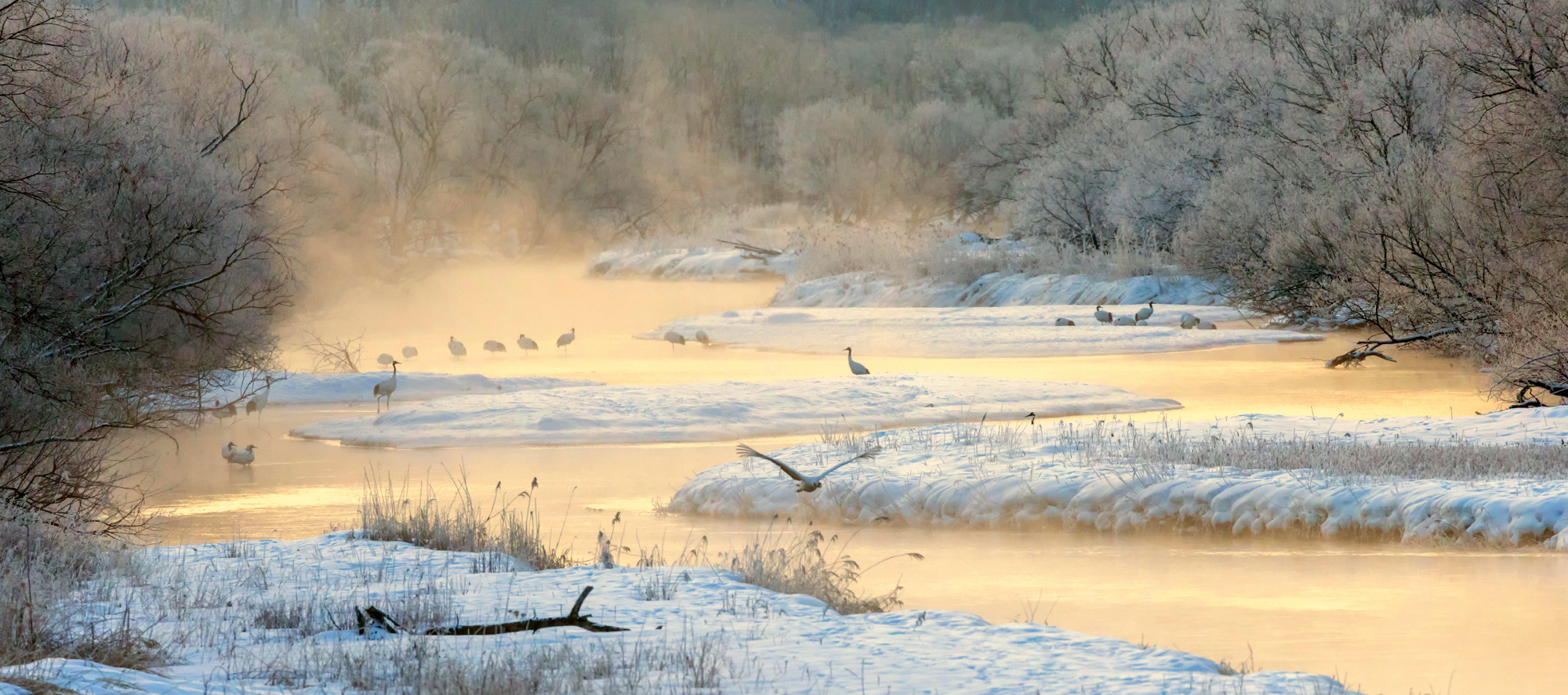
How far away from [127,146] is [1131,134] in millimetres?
32820

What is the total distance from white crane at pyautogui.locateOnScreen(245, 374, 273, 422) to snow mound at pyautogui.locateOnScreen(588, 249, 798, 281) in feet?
111

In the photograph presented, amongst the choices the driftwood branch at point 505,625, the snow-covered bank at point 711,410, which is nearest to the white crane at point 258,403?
the snow-covered bank at point 711,410

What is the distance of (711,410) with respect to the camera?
65.6 feet

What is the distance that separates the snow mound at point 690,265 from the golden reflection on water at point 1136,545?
2975 cm

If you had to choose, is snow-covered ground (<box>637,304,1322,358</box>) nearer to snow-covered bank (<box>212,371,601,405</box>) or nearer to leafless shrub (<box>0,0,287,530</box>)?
snow-covered bank (<box>212,371,601,405</box>)

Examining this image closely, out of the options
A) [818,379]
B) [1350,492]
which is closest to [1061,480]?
[1350,492]

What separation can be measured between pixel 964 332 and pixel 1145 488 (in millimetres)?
20187

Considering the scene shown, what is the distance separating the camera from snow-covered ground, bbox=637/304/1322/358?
31.0 m

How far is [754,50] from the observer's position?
10088cm

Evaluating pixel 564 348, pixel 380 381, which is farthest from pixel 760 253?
pixel 380 381

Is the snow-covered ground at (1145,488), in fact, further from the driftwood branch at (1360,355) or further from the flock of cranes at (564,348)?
the driftwood branch at (1360,355)

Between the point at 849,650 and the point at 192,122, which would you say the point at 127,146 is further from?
the point at 849,650

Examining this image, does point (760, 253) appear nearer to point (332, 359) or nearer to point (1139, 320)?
point (1139, 320)

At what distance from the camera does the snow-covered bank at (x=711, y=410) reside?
738 inches
